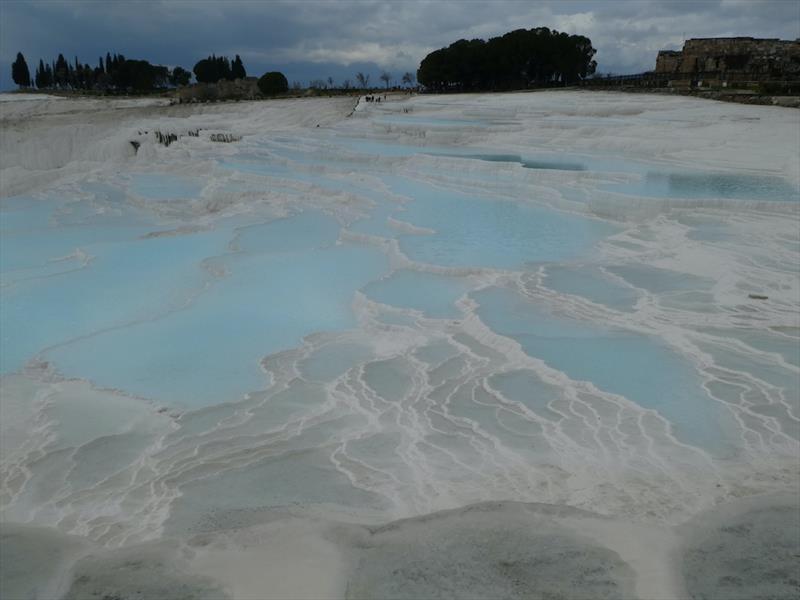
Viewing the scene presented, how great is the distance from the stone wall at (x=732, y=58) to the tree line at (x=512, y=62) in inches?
211

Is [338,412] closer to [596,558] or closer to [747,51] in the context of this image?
[596,558]

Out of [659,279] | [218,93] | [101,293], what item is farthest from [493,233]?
[218,93]

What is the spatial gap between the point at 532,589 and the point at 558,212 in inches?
286

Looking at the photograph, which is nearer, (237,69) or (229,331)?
(229,331)

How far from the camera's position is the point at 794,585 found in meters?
2.39

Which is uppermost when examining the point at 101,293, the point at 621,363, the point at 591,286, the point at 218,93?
the point at 218,93

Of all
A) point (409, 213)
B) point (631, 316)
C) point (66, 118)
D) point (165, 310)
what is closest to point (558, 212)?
point (409, 213)

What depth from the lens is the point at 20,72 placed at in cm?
4966

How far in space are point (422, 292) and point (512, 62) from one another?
33810 mm

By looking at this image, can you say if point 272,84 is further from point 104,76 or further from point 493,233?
point 493,233

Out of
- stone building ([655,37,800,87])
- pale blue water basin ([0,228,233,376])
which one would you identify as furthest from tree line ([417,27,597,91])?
pale blue water basin ([0,228,233,376])

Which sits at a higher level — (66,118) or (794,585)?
(66,118)

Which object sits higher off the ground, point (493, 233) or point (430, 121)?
point (430, 121)

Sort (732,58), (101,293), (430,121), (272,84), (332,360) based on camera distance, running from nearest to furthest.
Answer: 1. (332,360)
2. (101,293)
3. (430,121)
4. (732,58)
5. (272,84)
